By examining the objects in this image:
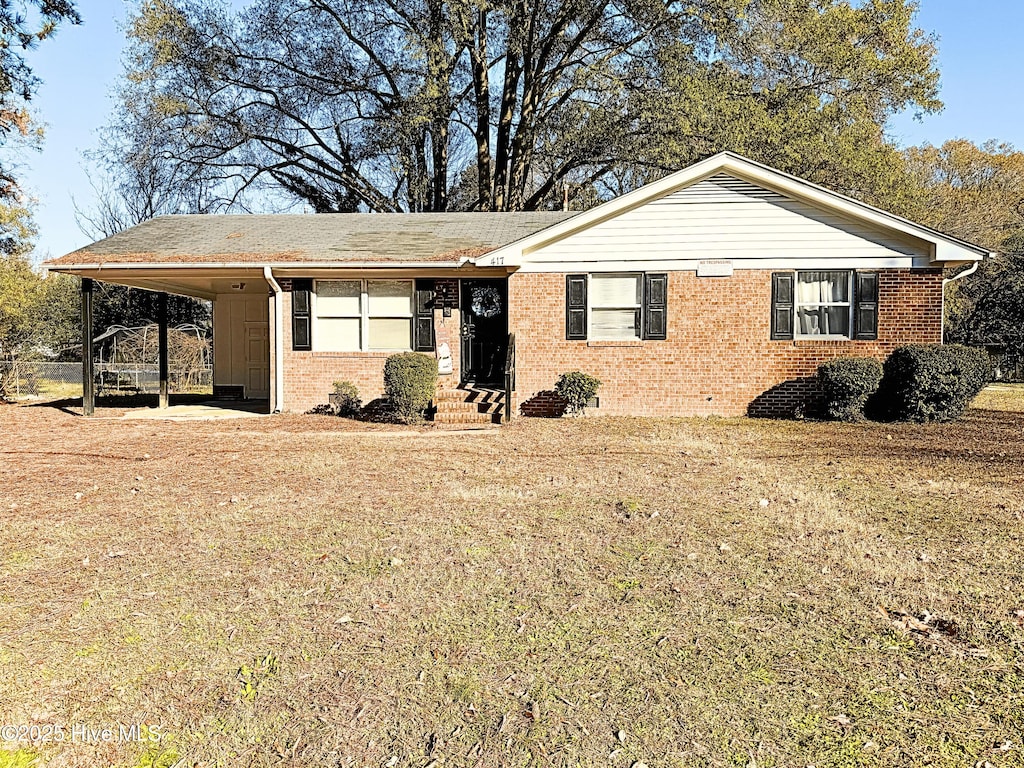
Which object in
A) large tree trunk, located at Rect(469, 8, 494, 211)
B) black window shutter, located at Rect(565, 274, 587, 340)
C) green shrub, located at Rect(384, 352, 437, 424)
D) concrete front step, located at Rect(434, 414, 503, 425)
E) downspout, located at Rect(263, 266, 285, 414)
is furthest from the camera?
large tree trunk, located at Rect(469, 8, 494, 211)

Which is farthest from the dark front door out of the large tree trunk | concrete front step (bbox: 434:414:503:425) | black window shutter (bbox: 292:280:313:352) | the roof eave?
the large tree trunk

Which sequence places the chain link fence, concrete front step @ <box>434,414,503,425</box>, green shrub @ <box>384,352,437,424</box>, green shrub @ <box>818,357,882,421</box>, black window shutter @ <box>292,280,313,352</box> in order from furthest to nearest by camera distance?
the chain link fence, black window shutter @ <box>292,280,313,352</box>, concrete front step @ <box>434,414,503,425</box>, green shrub @ <box>384,352,437,424</box>, green shrub @ <box>818,357,882,421</box>

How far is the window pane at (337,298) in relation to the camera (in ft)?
47.1

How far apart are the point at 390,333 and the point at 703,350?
5833mm

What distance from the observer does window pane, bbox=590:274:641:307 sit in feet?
45.0

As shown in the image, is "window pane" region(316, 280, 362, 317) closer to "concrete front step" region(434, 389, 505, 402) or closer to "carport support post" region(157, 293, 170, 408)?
"concrete front step" region(434, 389, 505, 402)

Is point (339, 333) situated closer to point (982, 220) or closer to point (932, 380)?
point (932, 380)

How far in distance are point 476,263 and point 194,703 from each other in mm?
10748

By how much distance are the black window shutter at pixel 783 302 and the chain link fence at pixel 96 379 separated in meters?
15.8

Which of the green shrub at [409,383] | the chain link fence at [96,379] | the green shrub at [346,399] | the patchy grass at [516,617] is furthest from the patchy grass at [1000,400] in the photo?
the chain link fence at [96,379]

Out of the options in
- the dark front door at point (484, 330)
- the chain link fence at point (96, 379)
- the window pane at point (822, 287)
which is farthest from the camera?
the chain link fence at point (96, 379)

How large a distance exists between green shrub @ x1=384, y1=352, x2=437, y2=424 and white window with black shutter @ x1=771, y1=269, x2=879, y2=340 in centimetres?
619

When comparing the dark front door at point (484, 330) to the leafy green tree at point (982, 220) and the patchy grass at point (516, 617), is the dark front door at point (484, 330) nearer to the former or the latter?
A: the patchy grass at point (516, 617)

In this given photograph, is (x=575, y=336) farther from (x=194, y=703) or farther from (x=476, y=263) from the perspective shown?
(x=194, y=703)
